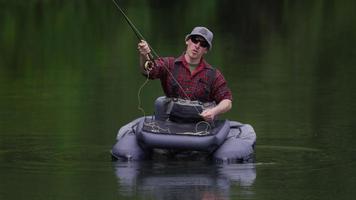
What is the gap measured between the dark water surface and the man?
0.86 meters

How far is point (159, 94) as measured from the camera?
22.5m

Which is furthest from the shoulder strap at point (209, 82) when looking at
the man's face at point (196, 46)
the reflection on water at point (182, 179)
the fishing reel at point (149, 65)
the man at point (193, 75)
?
the reflection on water at point (182, 179)

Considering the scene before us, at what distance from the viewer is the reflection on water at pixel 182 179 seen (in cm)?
1261

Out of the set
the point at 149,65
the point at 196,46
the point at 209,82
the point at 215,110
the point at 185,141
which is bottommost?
the point at 185,141

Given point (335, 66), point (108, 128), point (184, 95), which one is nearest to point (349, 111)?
point (108, 128)

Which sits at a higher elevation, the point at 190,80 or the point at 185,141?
the point at 190,80

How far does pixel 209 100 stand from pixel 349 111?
4.75m

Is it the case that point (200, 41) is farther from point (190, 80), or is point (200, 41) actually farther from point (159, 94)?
point (159, 94)

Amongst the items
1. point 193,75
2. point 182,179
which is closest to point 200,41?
point 193,75

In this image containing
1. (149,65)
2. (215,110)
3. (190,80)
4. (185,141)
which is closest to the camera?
(185,141)

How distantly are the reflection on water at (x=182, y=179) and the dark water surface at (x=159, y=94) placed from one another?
10 mm

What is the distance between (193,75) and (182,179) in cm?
199

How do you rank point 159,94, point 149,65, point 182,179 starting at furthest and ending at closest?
point 159,94 < point 149,65 < point 182,179

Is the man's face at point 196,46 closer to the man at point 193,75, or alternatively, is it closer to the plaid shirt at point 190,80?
the man at point 193,75
